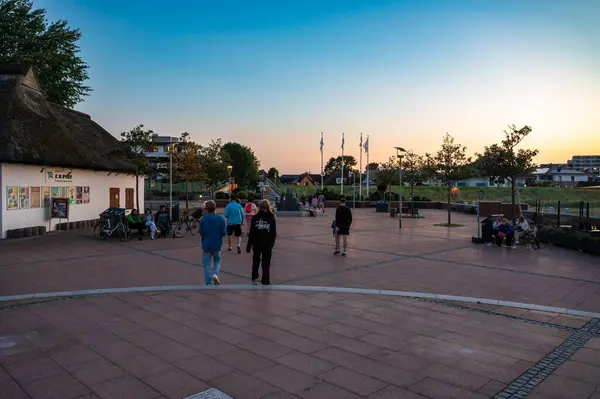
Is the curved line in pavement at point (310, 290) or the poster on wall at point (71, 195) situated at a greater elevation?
the poster on wall at point (71, 195)

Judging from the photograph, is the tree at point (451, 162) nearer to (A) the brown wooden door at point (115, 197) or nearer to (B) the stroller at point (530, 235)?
(B) the stroller at point (530, 235)

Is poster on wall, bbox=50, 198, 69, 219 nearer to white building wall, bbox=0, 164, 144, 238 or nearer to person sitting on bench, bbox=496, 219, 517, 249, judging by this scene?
white building wall, bbox=0, 164, 144, 238

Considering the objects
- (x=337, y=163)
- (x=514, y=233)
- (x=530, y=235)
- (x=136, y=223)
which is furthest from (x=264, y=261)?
(x=337, y=163)

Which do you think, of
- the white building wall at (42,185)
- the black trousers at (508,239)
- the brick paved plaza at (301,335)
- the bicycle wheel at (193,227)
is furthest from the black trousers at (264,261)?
the white building wall at (42,185)

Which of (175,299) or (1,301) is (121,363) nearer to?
(175,299)

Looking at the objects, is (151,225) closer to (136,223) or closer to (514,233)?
(136,223)

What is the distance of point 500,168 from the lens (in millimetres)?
19453

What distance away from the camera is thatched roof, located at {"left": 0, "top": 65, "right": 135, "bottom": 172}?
1766 centimetres

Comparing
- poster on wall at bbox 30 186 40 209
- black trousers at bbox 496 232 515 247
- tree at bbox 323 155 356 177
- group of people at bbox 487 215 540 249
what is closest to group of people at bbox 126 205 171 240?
poster on wall at bbox 30 186 40 209

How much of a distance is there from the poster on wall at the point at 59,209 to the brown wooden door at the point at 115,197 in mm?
5418

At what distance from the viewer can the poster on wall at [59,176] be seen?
63.7ft

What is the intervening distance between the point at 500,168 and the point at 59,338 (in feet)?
59.7

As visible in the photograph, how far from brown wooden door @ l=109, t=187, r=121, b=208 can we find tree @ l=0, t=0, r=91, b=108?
1053 cm

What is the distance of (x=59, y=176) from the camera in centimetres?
2012
